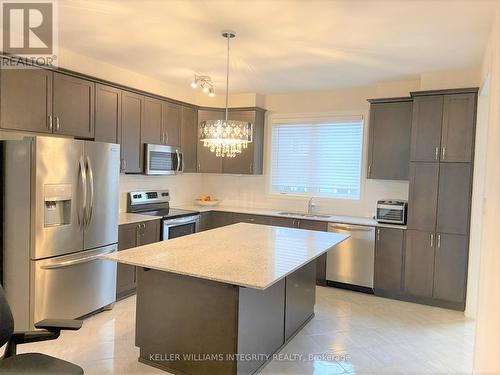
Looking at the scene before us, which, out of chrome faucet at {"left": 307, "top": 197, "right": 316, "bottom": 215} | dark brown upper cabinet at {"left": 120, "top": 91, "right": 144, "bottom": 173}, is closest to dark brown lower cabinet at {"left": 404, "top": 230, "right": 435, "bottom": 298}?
chrome faucet at {"left": 307, "top": 197, "right": 316, "bottom": 215}

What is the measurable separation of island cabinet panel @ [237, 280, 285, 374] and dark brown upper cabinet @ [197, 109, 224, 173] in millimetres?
2919

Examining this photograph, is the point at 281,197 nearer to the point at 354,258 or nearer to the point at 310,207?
the point at 310,207

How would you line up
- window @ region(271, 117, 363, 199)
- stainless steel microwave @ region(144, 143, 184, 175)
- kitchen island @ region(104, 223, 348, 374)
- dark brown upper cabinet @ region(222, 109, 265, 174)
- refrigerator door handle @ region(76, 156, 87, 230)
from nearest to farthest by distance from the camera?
kitchen island @ region(104, 223, 348, 374)
refrigerator door handle @ region(76, 156, 87, 230)
stainless steel microwave @ region(144, 143, 184, 175)
window @ region(271, 117, 363, 199)
dark brown upper cabinet @ region(222, 109, 265, 174)

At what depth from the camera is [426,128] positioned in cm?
406

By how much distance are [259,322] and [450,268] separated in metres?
2.50

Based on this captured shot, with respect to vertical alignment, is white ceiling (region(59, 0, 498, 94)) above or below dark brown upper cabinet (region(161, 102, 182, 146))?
above

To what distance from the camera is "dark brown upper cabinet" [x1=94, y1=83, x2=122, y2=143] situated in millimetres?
3941

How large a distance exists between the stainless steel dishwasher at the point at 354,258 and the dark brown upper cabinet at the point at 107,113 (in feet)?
9.21

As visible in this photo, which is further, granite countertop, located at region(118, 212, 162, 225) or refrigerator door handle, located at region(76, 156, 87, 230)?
granite countertop, located at region(118, 212, 162, 225)

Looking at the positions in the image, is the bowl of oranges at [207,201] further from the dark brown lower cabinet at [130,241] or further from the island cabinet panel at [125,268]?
the island cabinet panel at [125,268]

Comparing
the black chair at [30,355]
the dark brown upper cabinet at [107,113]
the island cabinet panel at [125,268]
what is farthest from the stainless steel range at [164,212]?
the black chair at [30,355]

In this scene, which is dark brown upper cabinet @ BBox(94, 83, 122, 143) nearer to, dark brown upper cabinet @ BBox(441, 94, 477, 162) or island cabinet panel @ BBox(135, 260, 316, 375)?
island cabinet panel @ BBox(135, 260, 316, 375)

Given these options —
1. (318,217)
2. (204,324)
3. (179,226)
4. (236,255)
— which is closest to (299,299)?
(236,255)

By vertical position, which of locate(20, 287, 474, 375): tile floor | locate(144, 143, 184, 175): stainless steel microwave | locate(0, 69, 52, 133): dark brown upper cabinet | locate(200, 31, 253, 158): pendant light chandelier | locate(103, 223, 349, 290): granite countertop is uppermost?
locate(0, 69, 52, 133): dark brown upper cabinet
